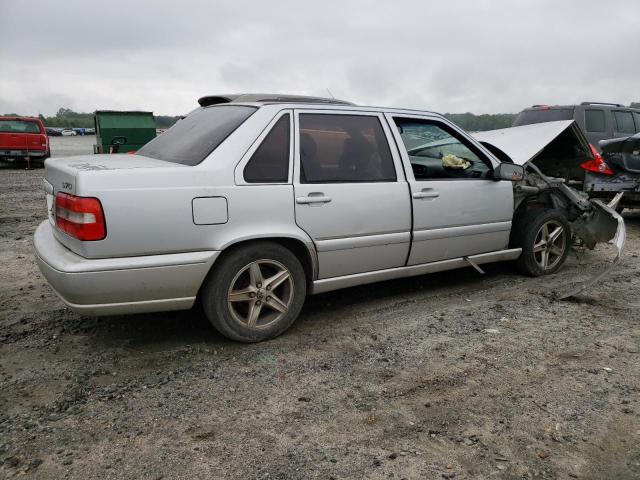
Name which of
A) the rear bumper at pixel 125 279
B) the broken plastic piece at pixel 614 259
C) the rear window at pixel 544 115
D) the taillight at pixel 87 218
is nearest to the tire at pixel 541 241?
the broken plastic piece at pixel 614 259

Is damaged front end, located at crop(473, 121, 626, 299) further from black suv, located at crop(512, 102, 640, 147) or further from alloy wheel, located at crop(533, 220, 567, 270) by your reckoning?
black suv, located at crop(512, 102, 640, 147)

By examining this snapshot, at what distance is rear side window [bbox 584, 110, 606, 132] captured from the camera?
1056cm

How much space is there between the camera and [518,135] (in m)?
5.73

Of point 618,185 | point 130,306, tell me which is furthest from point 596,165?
point 130,306

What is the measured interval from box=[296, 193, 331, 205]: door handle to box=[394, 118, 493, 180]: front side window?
94 centimetres

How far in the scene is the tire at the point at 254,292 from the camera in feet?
10.9

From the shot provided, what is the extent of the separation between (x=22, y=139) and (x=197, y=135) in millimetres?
16569

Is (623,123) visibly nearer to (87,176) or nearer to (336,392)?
(336,392)

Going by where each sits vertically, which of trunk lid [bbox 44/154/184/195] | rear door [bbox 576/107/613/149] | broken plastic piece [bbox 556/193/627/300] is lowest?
broken plastic piece [bbox 556/193/627/300]

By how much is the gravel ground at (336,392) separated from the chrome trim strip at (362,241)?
605 millimetres

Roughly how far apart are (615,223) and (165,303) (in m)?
4.53

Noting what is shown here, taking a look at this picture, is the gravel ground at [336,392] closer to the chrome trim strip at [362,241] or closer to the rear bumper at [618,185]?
the chrome trim strip at [362,241]

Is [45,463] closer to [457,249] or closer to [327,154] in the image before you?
[327,154]

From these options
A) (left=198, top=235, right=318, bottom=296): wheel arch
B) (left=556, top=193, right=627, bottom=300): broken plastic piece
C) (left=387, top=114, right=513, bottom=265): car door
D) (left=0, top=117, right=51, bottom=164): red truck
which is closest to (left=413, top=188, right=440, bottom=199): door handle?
(left=387, top=114, right=513, bottom=265): car door
